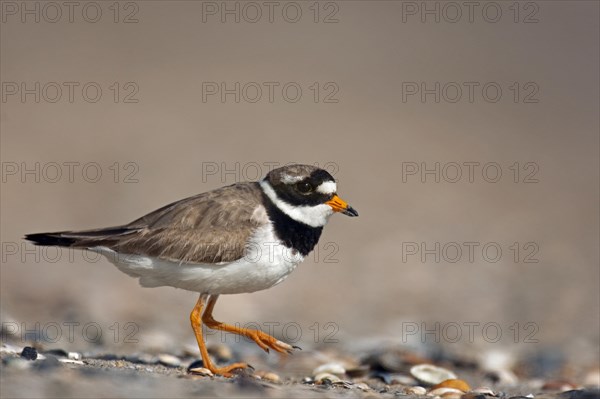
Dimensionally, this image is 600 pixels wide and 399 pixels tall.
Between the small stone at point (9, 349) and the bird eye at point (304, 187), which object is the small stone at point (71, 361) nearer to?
the small stone at point (9, 349)

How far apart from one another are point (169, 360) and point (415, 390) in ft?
6.40

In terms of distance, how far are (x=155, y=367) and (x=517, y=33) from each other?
2313 centimetres

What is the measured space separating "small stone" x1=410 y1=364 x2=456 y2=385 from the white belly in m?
1.54

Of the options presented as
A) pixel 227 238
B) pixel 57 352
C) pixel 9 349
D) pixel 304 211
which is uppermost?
pixel 304 211

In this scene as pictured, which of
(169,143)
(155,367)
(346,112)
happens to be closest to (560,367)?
(155,367)

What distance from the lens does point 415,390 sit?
715 centimetres

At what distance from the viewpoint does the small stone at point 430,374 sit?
25.2 ft

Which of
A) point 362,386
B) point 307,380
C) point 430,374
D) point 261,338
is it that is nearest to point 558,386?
point 430,374

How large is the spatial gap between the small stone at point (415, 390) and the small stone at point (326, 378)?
19.8 inches

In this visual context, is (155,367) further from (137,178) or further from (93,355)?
(137,178)

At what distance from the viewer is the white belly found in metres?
6.78

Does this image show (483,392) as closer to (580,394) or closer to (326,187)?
(580,394)

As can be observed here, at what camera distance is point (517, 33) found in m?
28.1

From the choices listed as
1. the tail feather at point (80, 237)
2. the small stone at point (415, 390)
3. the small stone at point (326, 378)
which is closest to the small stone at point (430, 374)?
the small stone at point (415, 390)
